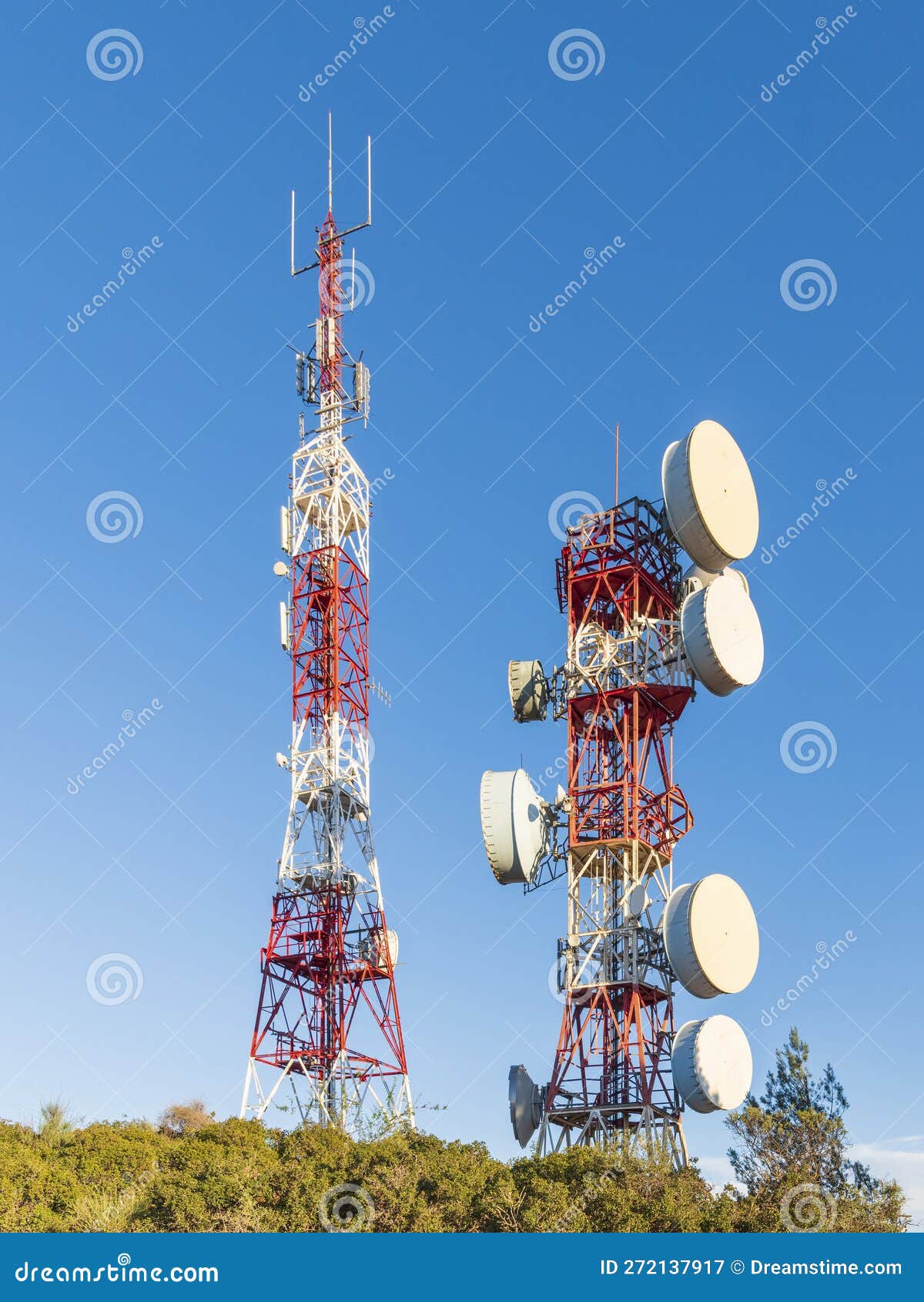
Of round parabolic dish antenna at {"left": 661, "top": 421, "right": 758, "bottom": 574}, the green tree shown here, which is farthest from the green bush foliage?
round parabolic dish antenna at {"left": 661, "top": 421, "right": 758, "bottom": 574}

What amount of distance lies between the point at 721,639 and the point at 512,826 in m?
9.55

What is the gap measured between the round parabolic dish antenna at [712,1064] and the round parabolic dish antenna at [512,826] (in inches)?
305

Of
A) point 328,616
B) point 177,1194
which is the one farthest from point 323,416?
point 177,1194

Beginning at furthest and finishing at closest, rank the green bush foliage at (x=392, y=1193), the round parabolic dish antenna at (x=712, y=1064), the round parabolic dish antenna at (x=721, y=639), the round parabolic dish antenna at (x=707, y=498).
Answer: the round parabolic dish antenna at (x=707, y=498) → the round parabolic dish antenna at (x=721, y=639) → the round parabolic dish antenna at (x=712, y=1064) → the green bush foliage at (x=392, y=1193)

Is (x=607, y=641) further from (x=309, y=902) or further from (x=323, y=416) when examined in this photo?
(x=323, y=416)

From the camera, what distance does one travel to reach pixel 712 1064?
4888cm

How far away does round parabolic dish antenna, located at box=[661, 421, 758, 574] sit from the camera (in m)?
54.3

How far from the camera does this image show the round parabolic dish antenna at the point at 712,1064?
48.6 m

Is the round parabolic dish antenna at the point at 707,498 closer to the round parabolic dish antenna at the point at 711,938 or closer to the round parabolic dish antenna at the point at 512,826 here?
the round parabolic dish antenna at the point at 512,826

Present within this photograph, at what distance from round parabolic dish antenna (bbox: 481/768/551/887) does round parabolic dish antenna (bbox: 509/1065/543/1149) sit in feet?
22.9

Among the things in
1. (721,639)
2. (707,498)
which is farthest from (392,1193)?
(707,498)

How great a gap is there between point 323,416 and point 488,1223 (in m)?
→ 47.0

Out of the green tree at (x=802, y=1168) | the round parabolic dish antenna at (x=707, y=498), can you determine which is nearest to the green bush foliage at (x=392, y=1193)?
the green tree at (x=802, y=1168)

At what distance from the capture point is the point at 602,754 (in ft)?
188
